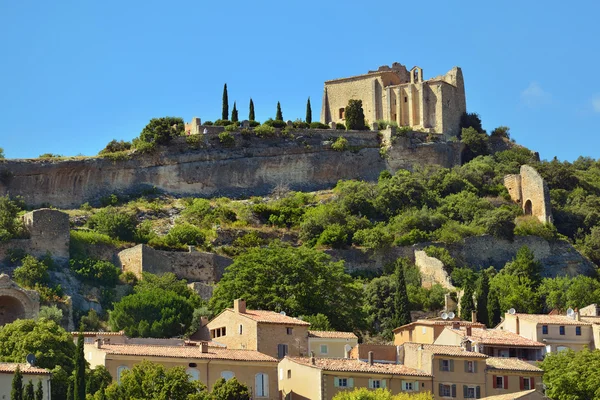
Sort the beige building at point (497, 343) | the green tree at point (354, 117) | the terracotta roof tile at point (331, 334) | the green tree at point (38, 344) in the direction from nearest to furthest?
the green tree at point (38, 344), the terracotta roof tile at point (331, 334), the beige building at point (497, 343), the green tree at point (354, 117)

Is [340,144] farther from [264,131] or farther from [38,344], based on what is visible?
[38,344]

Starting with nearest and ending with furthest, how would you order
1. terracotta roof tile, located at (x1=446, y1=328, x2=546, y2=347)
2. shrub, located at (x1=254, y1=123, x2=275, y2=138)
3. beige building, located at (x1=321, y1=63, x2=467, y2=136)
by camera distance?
1. terracotta roof tile, located at (x1=446, y1=328, x2=546, y2=347)
2. shrub, located at (x1=254, y1=123, x2=275, y2=138)
3. beige building, located at (x1=321, y1=63, x2=467, y2=136)

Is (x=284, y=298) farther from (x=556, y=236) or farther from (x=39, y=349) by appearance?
(x=556, y=236)

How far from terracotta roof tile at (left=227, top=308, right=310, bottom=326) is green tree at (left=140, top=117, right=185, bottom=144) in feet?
95.3

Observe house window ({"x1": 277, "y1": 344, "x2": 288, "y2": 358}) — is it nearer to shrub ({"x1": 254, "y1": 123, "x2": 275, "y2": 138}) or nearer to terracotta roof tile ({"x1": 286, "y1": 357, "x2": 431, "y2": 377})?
terracotta roof tile ({"x1": 286, "y1": 357, "x2": 431, "y2": 377})

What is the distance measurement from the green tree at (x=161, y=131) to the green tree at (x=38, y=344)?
32.2 m

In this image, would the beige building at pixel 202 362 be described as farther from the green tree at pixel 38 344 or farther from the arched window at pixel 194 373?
the green tree at pixel 38 344

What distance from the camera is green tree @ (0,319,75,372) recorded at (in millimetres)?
55344

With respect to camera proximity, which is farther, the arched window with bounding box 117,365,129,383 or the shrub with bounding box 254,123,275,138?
the shrub with bounding box 254,123,275,138

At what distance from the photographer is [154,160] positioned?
8919 centimetres

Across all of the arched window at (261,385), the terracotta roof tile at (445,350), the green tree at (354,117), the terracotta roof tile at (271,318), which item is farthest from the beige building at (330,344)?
the green tree at (354,117)

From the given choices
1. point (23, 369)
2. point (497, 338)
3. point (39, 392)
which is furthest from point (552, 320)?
point (39, 392)

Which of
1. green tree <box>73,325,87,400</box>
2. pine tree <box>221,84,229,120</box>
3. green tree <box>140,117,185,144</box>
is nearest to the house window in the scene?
green tree <box>73,325,87,400</box>

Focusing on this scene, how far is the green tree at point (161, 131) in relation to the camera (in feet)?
294
